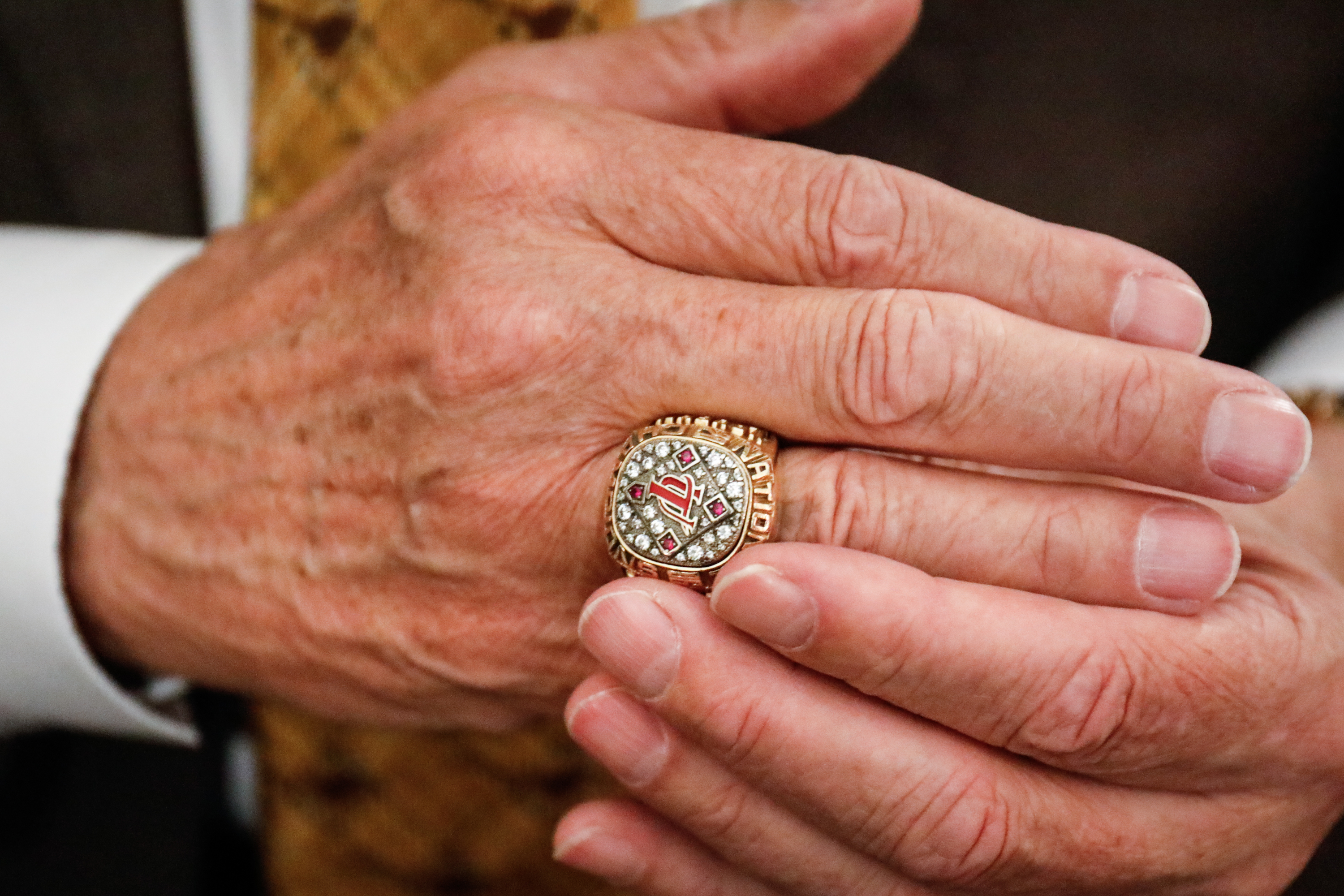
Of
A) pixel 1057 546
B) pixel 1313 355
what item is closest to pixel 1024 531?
pixel 1057 546

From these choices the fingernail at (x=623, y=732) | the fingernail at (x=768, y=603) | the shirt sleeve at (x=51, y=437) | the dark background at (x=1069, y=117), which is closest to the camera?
the fingernail at (x=768, y=603)

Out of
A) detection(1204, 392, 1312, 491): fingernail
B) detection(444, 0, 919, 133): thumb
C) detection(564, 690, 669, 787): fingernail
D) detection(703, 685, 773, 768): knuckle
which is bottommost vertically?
detection(564, 690, 669, 787): fingernail

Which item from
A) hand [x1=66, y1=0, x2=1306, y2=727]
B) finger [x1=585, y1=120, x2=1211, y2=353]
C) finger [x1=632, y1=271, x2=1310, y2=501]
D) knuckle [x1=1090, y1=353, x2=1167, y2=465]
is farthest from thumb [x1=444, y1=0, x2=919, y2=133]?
knuckle [x1=1090, y1=353, x2=1167, y2=465]

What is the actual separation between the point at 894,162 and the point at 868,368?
552 mm

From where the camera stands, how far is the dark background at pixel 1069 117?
100cm

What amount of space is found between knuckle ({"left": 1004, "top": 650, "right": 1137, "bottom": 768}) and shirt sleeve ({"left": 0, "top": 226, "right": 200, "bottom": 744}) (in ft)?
3.04

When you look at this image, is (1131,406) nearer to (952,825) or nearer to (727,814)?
(952,825)

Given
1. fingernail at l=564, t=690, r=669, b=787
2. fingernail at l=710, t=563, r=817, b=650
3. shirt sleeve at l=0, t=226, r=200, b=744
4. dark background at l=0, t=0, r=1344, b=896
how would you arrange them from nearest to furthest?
1. fingernail at l=710, t=563, r=817, b=650
2. fingernail at l=564, t=690, r=669, b=787
3. shirt sleeve at l=0, t=226, r=200, b=744
4. dark background at l=0, t=0, r=1344, b=896

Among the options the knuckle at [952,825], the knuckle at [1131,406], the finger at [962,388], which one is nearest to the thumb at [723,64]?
the finger at [962,388]

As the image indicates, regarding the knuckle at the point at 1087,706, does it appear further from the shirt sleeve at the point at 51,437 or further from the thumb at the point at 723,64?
the shirt sleeve at the point at 51,437

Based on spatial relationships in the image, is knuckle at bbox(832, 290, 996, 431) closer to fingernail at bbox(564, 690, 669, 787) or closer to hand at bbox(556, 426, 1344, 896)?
hand at bbox(556, 426, 1344, 896)

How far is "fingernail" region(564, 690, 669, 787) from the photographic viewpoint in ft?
2.19

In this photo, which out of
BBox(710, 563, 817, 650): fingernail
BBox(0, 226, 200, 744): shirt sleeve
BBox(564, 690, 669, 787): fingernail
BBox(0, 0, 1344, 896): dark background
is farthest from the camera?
BBox(0, 0, 1344, 896): dark background

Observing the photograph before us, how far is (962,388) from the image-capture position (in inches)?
23.6
